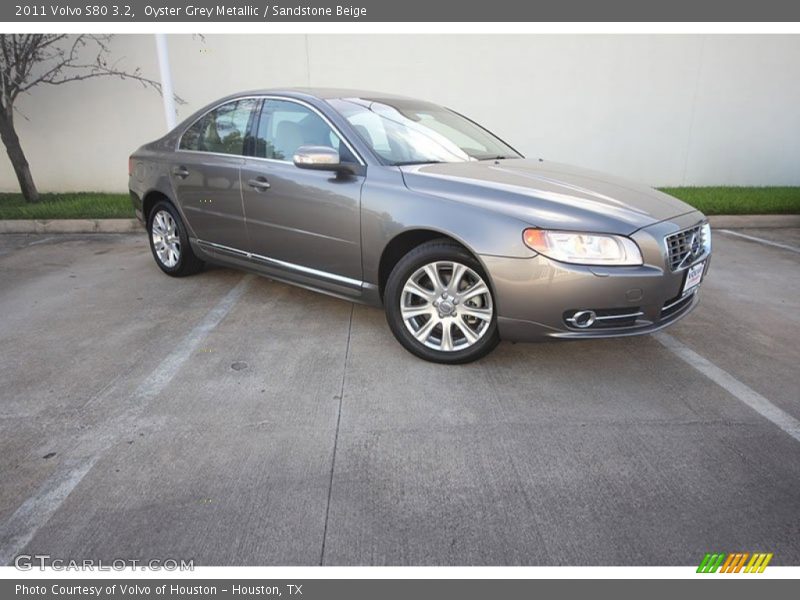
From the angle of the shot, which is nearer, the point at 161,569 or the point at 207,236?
the point at 161,569

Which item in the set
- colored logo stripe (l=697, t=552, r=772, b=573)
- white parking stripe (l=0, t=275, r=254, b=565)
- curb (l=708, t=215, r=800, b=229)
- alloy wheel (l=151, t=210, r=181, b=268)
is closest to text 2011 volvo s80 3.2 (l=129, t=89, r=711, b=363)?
alloy wheel (l=151, t=210, r=181, b=268)

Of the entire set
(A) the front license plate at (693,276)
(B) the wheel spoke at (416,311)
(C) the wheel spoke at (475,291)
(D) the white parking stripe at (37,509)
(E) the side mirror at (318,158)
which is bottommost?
(D) the white parking stripe at (37,509)

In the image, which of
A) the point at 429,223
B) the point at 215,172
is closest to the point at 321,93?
the point at 215,172

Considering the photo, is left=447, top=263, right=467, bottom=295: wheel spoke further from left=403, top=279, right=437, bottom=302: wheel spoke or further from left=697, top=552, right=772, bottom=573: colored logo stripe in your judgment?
left=697, top=552, right=772, bottom=573: colored logo stripe

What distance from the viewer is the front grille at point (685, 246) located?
9.73 feet

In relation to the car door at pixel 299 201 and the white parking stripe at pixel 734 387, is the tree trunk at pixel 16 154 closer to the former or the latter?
the car door at pixel 299 201

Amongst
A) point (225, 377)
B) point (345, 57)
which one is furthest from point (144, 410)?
point (345, 57)

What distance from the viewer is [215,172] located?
4.26m

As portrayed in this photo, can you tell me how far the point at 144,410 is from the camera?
9.33ft

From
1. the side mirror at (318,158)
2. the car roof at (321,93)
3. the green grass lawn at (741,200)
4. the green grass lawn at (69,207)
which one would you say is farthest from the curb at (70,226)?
the green grass lawn at (741,200)

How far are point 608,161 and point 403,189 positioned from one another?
718cm

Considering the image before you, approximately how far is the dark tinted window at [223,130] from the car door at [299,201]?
0.59 feet

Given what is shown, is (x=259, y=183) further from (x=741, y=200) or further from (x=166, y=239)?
(x=741, y=200)

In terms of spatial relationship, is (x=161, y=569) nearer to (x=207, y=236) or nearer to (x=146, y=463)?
(x=146, y=463)
